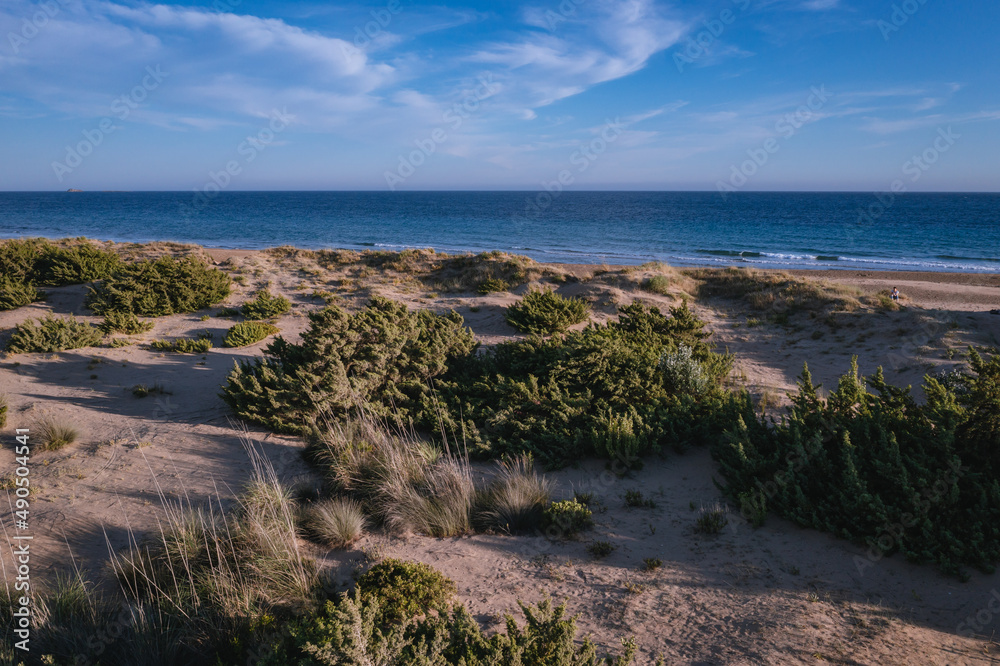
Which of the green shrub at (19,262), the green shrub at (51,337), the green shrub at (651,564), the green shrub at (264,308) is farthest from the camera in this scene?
the green shrub at (19,262)

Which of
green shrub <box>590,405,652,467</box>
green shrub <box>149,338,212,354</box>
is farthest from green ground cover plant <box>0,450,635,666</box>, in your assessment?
green shrub <box>149,338,212,354</box>

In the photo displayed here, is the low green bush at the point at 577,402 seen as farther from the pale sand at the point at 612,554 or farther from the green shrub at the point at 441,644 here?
the green shrub at the point at 441,644

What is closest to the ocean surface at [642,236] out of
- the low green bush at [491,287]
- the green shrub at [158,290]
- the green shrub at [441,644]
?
the low green bush at [491,287]

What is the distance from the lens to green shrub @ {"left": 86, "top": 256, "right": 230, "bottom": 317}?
1277 cm

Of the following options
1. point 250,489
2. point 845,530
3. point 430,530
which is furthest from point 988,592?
point 250,489

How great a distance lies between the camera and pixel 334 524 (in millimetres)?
4559

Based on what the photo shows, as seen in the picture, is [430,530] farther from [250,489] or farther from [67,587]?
[67,587]

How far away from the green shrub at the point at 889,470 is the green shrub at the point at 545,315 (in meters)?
6.58

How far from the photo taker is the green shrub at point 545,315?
39.2 ft

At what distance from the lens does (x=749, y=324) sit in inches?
542

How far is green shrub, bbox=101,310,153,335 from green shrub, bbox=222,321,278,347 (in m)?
1.96

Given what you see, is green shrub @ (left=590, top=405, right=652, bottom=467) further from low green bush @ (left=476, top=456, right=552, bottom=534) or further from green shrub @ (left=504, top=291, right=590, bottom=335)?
green shrub @ (left=504, top=291, right=590, bottom=335)

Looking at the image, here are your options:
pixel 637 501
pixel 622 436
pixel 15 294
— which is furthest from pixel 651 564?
pixel 15 294

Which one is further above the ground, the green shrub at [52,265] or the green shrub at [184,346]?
the green shrub at [52,265]
